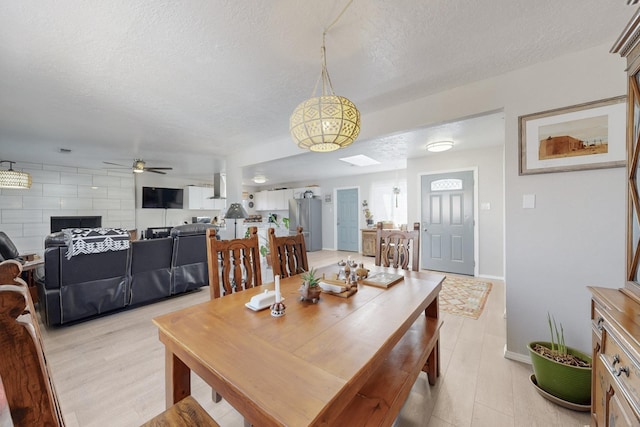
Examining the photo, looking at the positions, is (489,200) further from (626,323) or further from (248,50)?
(248,50)

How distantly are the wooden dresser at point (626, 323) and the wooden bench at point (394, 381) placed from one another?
69 cm

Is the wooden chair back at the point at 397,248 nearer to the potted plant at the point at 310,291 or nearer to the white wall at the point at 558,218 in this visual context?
the white wall at the point at 558,218

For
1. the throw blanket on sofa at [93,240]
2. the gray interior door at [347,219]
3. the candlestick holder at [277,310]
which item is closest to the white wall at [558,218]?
the candlestick holder at [277,310]

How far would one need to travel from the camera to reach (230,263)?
1706 mm

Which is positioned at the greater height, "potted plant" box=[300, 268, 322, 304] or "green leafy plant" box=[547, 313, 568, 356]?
"potted plant" box=[300, 268, 322, 304]

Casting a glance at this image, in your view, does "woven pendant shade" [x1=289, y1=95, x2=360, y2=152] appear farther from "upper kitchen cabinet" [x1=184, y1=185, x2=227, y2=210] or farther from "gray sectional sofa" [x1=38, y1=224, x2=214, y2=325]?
"upper kitchen cabinet" [x1=184, y1=185, x2=227, y2=210]

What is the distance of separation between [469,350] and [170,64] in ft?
11.1

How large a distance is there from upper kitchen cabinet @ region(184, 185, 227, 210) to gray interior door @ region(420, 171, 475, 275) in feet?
18.0

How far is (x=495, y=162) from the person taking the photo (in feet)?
14.0

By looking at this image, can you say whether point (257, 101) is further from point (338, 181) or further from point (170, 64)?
point (338, 181)

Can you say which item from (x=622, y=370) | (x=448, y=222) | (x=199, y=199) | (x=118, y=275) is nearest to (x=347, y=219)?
(x=448, y=222)

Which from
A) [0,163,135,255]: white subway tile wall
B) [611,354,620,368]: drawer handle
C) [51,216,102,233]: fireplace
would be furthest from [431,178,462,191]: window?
[51,216,102,233]: fireplace

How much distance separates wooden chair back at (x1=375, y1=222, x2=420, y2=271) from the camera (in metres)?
2.18

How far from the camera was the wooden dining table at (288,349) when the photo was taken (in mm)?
696
